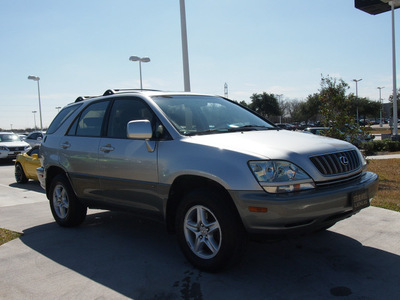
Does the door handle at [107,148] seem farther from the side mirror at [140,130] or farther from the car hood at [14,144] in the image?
the car hood at [14,144]

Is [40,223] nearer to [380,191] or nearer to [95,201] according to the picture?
[95,201]

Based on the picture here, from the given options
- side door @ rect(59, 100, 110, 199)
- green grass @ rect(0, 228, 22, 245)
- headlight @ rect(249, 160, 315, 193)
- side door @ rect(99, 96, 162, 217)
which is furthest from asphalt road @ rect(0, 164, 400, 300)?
headlight @ rect(249, 160, 315, 193)

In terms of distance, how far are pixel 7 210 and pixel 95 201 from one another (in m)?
3.20

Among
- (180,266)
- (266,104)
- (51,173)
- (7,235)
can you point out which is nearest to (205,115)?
(180,266)

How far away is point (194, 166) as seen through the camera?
3.61 m

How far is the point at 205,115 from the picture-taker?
455 cm

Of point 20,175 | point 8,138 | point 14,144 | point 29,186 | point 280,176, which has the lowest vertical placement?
point 29,186

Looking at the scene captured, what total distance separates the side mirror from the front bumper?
3.82 feet

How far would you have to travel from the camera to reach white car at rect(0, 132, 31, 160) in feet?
63.3

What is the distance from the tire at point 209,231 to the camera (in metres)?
3.43

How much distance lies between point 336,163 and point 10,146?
764 inches

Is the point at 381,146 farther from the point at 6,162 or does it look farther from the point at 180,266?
the point at 6,162

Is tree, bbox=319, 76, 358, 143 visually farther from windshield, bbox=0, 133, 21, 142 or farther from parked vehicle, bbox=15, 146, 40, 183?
windshield, bbox=0, 133, 21, 142

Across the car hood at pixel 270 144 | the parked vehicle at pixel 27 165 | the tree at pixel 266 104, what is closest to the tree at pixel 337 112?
the car hood at pixel 270 144
